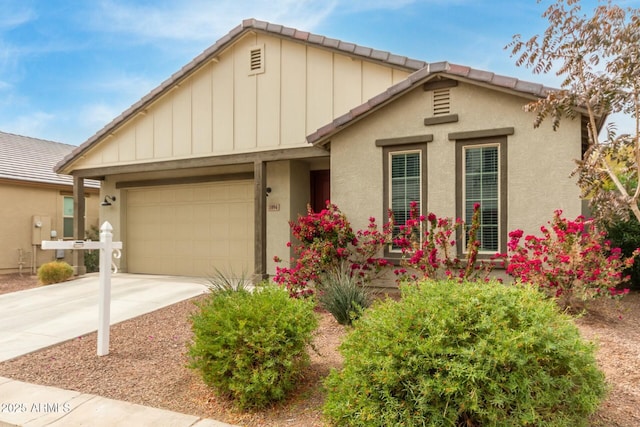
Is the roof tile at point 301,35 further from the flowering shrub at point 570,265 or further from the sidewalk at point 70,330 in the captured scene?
the flowering shrub at point 570,265

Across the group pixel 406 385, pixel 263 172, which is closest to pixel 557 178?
pixel 406 385

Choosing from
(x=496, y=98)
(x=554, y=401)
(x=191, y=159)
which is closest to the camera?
(x=554, y=401)

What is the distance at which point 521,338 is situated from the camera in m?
2.78

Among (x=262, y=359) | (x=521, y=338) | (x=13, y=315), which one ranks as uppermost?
(x=521, y=338)

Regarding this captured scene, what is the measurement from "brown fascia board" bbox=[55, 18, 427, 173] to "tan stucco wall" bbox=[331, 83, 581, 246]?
4.57ft

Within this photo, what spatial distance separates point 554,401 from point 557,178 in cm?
479

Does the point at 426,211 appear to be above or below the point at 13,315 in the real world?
above

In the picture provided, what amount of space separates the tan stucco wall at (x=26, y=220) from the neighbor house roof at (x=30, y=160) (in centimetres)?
34

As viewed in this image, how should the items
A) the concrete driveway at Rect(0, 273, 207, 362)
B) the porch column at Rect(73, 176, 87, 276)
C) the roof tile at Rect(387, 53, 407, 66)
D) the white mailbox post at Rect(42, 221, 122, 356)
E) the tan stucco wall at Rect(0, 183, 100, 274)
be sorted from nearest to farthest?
the white mailbox post at Rect(42, 221, 122, 356)
the concrete driveway at Rect(0, 273, 207, 362)
the roof tile at Rect(387, 53, 407, 66)
the porch column at Rect(73, 176, 87, 276)
the tan stucco wall at Rect(0, 183, 100, 274)

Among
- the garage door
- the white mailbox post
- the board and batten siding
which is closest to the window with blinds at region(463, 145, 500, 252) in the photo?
the board and batten siding

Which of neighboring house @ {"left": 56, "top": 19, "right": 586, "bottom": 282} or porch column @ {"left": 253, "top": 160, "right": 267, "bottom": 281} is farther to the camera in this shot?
porch column @ {"left": 253, "top": 160, "right": 267, "bottom": 281}

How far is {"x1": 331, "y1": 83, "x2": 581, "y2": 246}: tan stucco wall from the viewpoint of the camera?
260 inches

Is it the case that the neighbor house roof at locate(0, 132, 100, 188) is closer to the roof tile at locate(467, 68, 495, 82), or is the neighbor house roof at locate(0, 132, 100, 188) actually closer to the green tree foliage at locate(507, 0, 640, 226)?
the roof tile at locate(467, 68, 495, 82)

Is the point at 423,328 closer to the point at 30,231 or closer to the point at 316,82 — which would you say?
the point at 316,82
